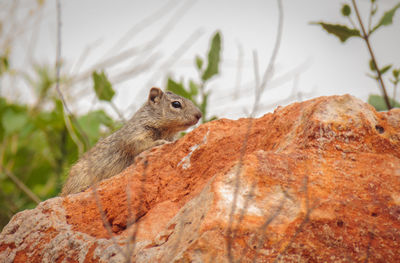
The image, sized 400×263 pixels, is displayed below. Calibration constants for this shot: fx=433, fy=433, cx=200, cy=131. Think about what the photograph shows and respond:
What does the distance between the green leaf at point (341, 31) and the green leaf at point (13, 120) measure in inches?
213

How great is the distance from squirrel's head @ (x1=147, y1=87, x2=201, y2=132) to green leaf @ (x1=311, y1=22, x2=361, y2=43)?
3075 mm

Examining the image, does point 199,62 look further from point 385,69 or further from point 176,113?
point 385,69

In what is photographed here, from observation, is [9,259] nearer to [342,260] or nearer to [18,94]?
[342,260]

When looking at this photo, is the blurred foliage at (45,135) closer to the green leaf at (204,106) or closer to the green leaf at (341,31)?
the green leaf at (204,106)

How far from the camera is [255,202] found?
316 cm

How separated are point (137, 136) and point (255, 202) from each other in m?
4.17

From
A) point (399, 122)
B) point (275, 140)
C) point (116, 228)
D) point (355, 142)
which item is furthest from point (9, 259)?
point (399, 122)

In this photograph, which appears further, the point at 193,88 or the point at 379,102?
the point at 193,88

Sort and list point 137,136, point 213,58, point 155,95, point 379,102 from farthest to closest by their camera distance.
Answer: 1. point 155,95
2. point 213,58
3. point 137,136
4. point 379,102

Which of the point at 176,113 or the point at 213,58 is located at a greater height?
the point at 213,58

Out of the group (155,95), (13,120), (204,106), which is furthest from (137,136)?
(13,120)

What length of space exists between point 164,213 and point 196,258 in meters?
1.20

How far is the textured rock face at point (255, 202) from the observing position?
9.46 ft

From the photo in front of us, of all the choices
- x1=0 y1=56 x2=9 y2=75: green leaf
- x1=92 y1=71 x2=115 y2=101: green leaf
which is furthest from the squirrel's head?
x1=0 y1=56 x2=9 y2=75: green leaf
